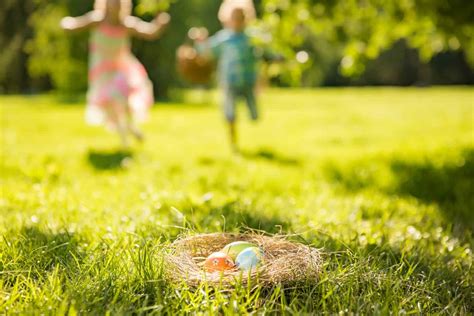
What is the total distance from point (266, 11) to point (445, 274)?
416cm

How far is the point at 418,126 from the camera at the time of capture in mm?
11328

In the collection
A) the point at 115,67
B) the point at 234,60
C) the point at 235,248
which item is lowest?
the point at 235,248

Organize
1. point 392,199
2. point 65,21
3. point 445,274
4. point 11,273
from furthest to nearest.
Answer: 1. point 65,21
2. point 392,199
3. point 445,274
4. point 11,273

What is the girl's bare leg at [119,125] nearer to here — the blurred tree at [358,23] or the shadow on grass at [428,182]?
the blurred tree at [358,23]

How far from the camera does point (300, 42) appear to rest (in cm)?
650

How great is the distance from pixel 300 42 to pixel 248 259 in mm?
4513

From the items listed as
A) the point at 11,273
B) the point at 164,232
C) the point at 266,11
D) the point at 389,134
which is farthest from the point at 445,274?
the point at 389,134

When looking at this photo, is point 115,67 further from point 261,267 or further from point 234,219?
point 261,267

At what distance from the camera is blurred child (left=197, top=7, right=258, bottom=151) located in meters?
7.19

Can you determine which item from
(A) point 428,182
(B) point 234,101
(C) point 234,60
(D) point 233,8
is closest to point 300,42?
(C) point 234,60

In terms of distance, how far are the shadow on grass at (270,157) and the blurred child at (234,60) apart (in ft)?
1.39

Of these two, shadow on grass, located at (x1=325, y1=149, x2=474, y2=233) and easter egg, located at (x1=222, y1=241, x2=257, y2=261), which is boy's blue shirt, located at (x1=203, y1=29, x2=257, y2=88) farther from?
easter egg, located at (x1=222, y1=241, x2=257, y2=261)

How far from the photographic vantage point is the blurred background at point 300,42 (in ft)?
20.7

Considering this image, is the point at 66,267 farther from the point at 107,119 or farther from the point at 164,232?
the point at 107,119
